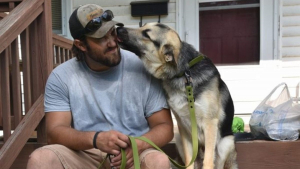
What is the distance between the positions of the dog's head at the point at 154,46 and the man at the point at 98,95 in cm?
8

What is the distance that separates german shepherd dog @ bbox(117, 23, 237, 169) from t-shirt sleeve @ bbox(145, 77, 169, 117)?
0.13ft

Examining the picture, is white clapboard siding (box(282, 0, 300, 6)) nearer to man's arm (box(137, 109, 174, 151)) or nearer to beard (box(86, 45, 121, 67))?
man's arm (box(137, 109, 174, 151))

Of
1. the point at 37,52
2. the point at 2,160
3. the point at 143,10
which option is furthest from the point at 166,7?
the point at 2,160

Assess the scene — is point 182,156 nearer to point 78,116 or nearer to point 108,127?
point 108,127

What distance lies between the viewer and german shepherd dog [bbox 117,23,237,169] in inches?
93.9

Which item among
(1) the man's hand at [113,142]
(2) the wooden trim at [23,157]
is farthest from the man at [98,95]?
(2) the wooden trim at [23,157]

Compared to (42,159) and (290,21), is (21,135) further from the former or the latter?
(290,21)

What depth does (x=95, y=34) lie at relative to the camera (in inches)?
91.4

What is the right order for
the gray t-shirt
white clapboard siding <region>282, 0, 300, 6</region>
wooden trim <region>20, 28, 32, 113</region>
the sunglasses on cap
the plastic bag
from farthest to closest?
white clapboard siding <region>282, 0, 300, 6</region>, wooden trim <region>20, 28, 32, 113</region>, the plastic bag, the gray t-shirt, the sunglasses on cap

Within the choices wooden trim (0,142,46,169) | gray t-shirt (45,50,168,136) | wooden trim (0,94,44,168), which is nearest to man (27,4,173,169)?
gray t-shirt (45,50,168,136)

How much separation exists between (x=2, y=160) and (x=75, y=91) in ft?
2.39

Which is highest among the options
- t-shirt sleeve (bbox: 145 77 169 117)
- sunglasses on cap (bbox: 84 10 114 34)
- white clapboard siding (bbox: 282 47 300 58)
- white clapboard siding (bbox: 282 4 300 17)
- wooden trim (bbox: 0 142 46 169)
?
white clapboard siding (bbox: 282 4 300 17)

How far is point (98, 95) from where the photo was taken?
2.40m

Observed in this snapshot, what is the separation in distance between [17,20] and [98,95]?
81 cm
